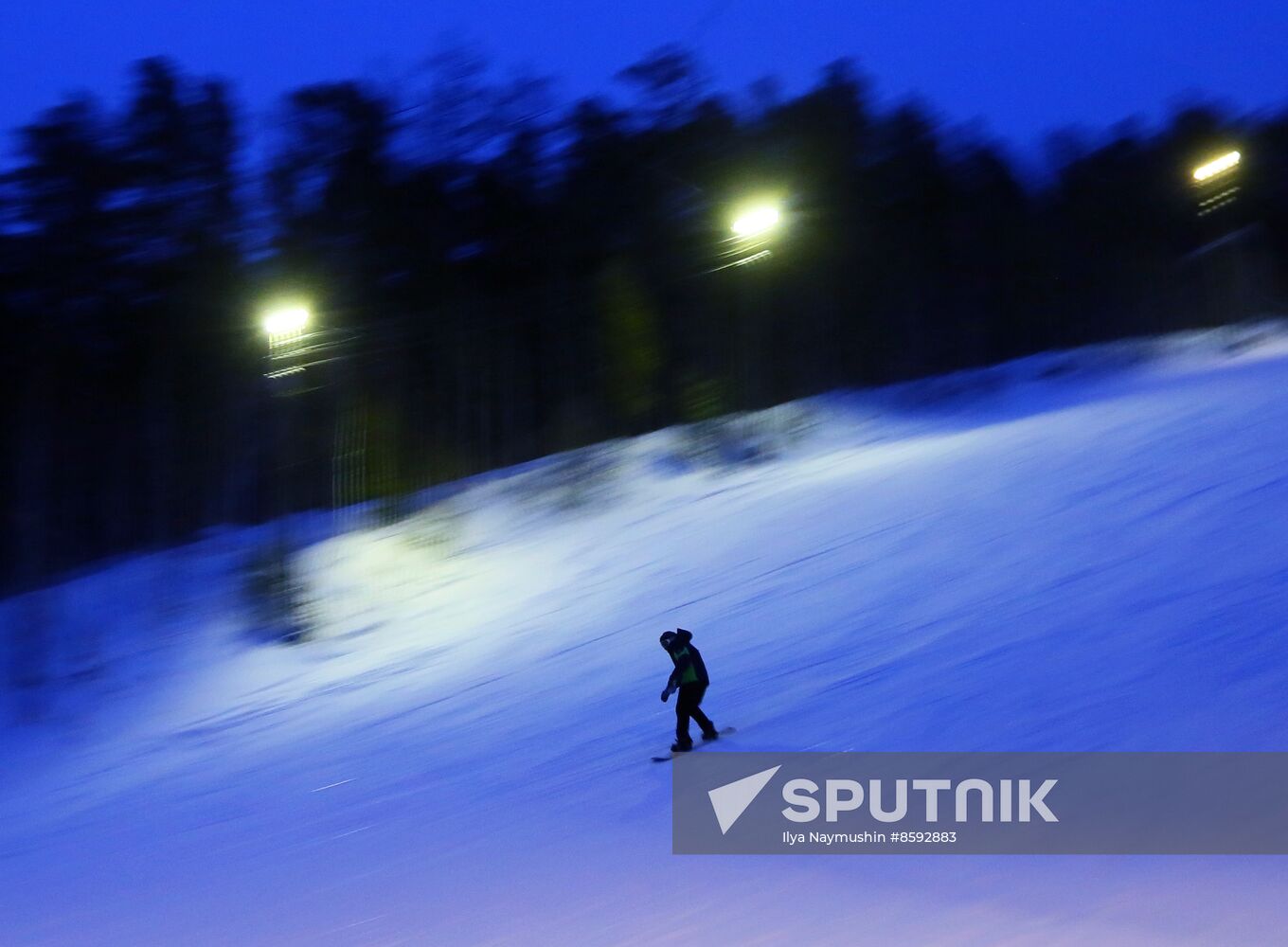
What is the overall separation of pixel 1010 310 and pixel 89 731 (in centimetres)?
→ 2954

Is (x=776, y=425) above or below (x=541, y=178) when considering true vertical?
below

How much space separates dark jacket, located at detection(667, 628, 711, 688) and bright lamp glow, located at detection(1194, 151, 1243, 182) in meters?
34.0

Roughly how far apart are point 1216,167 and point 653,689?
1297 inches

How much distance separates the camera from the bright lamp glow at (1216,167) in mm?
36250

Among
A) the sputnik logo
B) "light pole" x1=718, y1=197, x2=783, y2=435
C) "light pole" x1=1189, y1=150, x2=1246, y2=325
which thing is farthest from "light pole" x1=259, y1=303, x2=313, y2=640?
"light pole" x1=1189, y1=150, x2=1246, y2=325

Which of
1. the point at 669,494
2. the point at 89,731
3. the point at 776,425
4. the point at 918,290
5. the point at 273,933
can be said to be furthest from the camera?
the point at 918,290

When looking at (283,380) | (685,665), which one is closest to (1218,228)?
(283,380)

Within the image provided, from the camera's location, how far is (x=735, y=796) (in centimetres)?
774

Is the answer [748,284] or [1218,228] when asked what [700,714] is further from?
[1218,228]

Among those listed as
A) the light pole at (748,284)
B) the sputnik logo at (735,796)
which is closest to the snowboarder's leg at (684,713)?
the sputnik logo at (735,796)

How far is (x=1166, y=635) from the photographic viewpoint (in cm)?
948

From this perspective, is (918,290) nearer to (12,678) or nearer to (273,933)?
(12,678)

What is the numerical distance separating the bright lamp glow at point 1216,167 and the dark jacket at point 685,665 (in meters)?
34.0

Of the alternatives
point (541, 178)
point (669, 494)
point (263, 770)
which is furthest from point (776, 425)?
point (263, 770)
